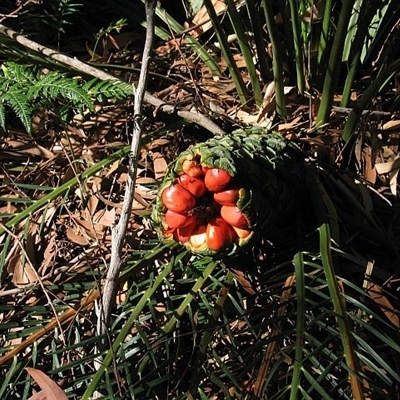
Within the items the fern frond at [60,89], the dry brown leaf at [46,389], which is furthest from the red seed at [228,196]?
the dry brown leaf at [46,389]

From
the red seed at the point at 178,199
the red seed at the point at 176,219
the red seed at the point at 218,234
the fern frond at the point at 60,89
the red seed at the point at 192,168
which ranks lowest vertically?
the red seed at the point at 218,234

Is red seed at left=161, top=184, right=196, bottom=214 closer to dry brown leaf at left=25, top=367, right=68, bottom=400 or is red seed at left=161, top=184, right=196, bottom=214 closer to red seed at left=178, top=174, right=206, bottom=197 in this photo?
red seed at left=178, top=174, right=206, bottom=197

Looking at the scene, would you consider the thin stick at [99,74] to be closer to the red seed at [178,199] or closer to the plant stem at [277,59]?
the plant stem at [277,59]

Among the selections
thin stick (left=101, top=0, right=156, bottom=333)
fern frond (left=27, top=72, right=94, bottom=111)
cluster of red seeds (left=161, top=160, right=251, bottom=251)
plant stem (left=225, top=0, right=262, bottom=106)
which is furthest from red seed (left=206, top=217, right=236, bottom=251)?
plant stem (left=225, top=0, right=262, bottom=106)

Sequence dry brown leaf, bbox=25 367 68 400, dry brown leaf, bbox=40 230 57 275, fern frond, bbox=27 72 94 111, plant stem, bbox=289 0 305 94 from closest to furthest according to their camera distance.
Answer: dry brown leaf, bbox=25 367 68 400 → fern frond, bbox=27 72 94 111 → plant stem, bbox=289 0 305 94 → dry brown leaf, bbox=40 230 57 275

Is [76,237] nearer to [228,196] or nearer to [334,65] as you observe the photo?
[228,196]

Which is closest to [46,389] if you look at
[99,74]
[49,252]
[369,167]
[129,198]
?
[129,198]
